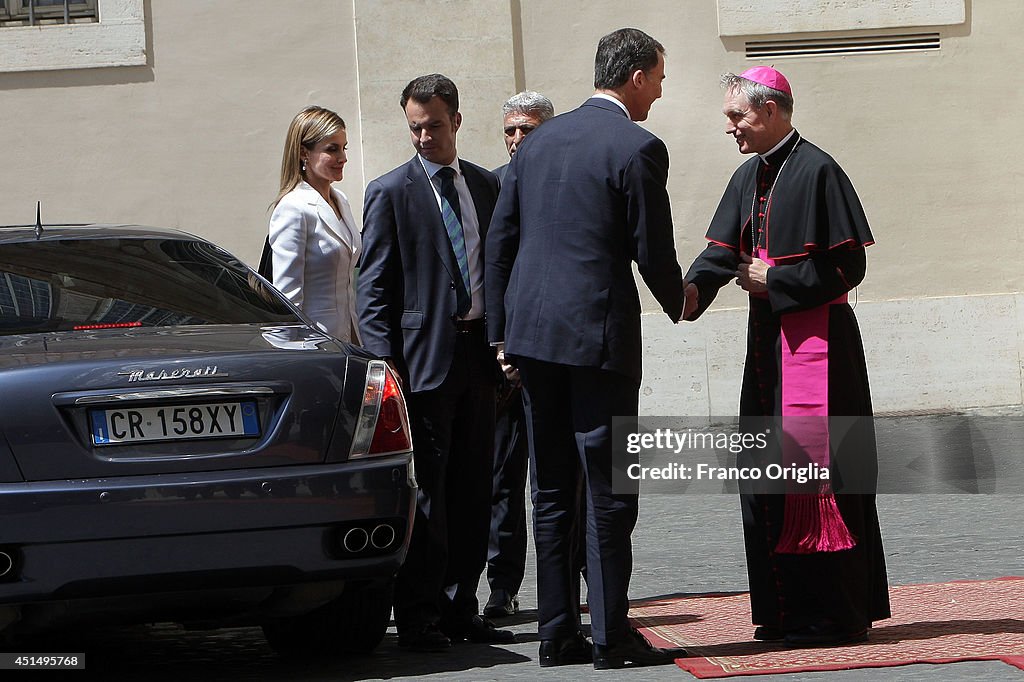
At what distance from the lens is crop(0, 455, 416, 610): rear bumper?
4.11 m

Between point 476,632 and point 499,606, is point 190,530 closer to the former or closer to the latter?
point 476,632

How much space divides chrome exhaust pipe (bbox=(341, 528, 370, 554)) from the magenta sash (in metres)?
1.41

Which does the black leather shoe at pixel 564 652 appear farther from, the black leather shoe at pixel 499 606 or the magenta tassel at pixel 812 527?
the black leather shoe at pixel 499 606

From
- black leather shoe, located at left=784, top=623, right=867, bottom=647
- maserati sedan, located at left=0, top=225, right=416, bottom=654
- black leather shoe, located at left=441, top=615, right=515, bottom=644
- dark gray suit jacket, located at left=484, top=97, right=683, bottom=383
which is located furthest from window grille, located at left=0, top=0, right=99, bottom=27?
black leather shoe, located at left=784, top=623, right=867, bottom=647

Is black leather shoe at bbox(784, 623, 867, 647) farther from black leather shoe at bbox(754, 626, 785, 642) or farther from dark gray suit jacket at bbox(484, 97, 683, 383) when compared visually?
dark gray suit jacket at bbox(484, 97, 683, 383)

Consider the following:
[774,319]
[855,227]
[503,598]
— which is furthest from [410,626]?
[855,227]

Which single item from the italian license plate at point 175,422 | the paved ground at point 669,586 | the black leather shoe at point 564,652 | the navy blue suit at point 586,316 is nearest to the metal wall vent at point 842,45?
the paved ground at point 669,586

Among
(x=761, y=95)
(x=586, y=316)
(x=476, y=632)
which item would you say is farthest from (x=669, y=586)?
(x=761, y=95)

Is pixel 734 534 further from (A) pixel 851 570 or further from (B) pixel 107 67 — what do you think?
(B) pixel 107 67

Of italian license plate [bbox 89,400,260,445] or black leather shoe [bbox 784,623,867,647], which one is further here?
black leather shoe [bbox 784,623,867,647]

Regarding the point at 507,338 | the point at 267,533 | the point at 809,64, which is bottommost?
the point at 267,533

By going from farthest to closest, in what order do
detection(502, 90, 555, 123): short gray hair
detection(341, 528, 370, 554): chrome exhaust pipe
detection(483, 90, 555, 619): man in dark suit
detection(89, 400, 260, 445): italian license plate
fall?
detection(502, 90, 555, 123): short gray hair < detection(483, 90, 555, 619): man in dark suit < detection(341, 528, 370, 554): chrome exhaust pipe < detection(89, 400, 260, 445): italian license plate

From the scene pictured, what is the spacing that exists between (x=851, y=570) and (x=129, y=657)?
2.39m

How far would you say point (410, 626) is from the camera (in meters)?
5.33
